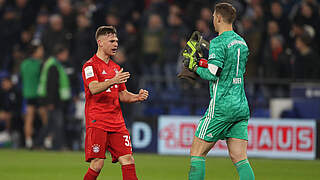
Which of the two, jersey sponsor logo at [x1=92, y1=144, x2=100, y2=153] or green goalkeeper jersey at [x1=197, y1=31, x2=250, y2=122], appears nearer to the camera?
green goalkeeper jersey at [x1=197, y1=31, x2=250, y2=122]

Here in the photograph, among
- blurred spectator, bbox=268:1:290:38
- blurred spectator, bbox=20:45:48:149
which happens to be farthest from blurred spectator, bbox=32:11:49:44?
blurred spectator, bbox=268:1:290:38

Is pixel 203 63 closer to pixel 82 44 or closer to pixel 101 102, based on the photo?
pixel 101 102

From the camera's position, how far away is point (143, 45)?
1839 centimetres

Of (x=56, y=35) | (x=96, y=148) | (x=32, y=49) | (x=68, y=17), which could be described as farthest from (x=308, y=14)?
(x=96, y=148)

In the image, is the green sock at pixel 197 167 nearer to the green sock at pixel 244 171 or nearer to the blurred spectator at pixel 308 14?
the green sock at pixel 244 171

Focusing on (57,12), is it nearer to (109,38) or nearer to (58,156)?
(58,156)

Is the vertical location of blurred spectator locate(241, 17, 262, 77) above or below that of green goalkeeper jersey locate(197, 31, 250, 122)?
above

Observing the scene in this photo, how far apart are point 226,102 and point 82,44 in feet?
36.9

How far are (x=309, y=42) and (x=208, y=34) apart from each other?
97.0 inches

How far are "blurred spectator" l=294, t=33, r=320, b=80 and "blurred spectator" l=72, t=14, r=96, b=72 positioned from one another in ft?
18.6

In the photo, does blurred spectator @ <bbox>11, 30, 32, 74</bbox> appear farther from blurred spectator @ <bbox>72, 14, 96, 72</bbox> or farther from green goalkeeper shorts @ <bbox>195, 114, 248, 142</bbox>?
green goalkeeper shorts @ <bbox>195, 114, 248, 142</bbox>

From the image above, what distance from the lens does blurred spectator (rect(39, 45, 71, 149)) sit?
16.7 metres

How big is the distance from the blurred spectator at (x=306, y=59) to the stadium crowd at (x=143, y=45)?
23 mm

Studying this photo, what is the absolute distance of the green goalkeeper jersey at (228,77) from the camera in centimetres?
705
